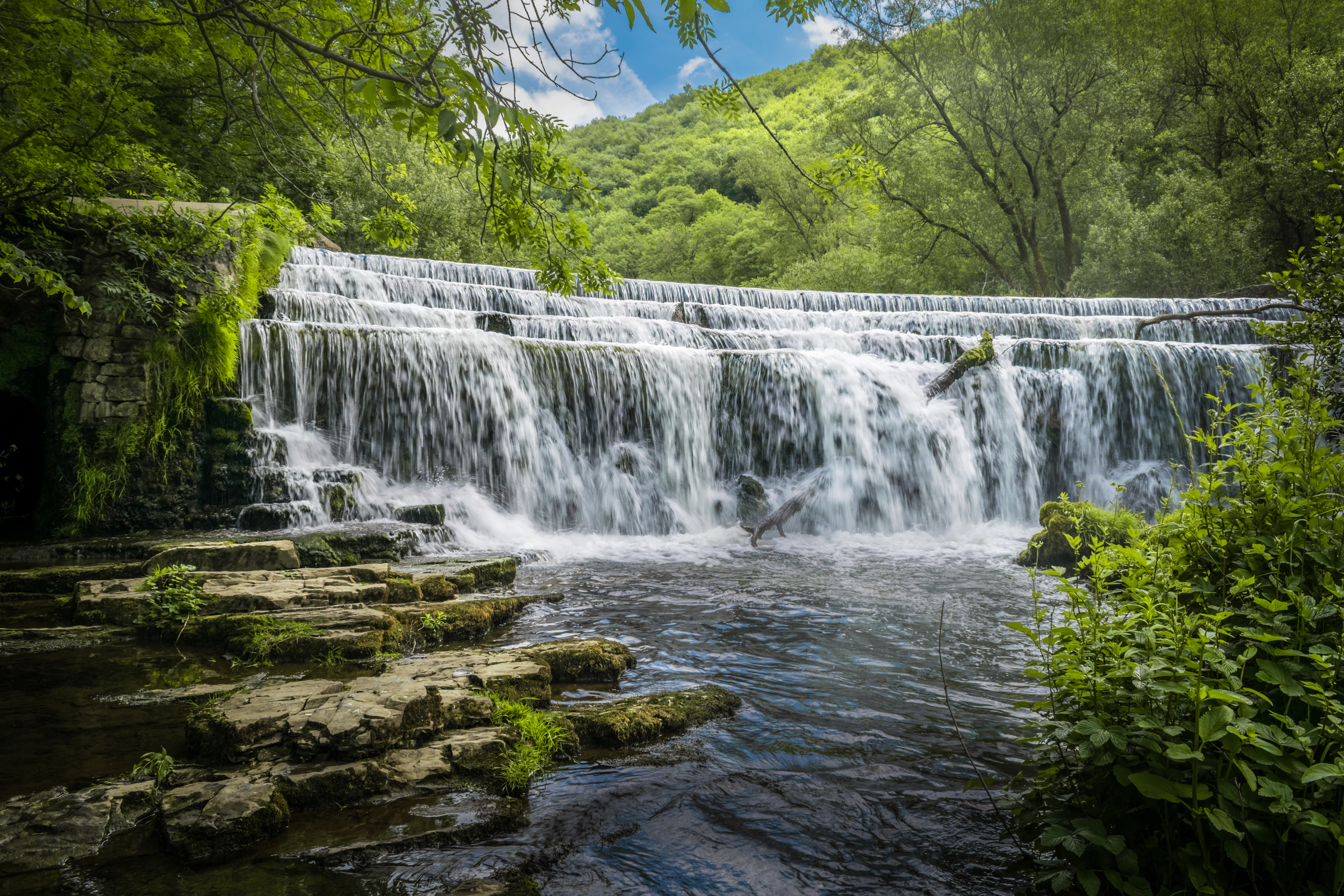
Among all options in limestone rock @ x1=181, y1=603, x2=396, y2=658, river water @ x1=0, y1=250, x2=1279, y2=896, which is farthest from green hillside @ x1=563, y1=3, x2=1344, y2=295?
limestone rock @ x1=181, y1=603, x2=396, y2=658

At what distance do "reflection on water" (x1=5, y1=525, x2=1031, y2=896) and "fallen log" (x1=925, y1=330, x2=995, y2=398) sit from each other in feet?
23.9

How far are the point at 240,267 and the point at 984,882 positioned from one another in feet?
40.6

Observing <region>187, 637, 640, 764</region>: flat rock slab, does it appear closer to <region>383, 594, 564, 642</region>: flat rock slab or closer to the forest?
the forest

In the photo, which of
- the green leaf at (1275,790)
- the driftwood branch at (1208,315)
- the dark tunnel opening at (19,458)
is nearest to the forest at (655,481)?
the green leaf at (1275,790)

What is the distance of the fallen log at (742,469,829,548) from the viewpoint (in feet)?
35.2

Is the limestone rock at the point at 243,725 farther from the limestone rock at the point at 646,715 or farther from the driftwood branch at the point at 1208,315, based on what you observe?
the driftwood branch at the point at 1208,315

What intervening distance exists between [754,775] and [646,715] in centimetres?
73

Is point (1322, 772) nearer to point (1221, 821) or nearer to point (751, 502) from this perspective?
point (1221, 821)

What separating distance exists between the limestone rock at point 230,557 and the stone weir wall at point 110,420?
10.1 ft

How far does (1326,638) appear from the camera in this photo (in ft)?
6.95

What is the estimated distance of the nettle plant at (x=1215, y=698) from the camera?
1.88 meters

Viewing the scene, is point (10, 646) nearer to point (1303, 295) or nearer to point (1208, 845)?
point (1208, 845)

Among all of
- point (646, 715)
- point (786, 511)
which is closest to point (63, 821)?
point (646, 715)

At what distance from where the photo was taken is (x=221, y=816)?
263 centimetres
